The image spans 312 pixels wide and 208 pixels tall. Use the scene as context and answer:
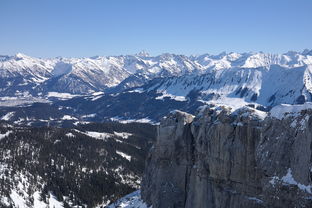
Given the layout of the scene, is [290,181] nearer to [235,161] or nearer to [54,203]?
[235,161]

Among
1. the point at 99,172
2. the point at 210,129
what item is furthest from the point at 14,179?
the point at 210,129

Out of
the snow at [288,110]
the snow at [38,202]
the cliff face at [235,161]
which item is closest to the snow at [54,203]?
the snow at [38,202]

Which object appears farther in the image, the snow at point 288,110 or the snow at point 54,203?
the snow at point 54,203

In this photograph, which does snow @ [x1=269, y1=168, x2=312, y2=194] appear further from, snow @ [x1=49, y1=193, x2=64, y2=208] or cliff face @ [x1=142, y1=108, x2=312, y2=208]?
snow @ [x1=49, y1=193, x2=64, y2=208]

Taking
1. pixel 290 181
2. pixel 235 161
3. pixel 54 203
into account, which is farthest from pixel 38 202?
pixel 290 181

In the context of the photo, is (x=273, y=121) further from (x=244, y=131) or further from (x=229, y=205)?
(x=229, y=205)

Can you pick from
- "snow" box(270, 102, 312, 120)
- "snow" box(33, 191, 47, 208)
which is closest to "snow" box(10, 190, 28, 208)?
"snow" box(33, 191, 47, 208)

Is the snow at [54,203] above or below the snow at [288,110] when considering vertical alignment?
below

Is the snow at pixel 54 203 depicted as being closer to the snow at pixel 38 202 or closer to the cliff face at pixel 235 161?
the snow at pixel 38 202

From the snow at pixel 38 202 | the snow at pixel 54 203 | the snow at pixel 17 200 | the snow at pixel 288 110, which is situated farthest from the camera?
the snow at pixel 54 203
